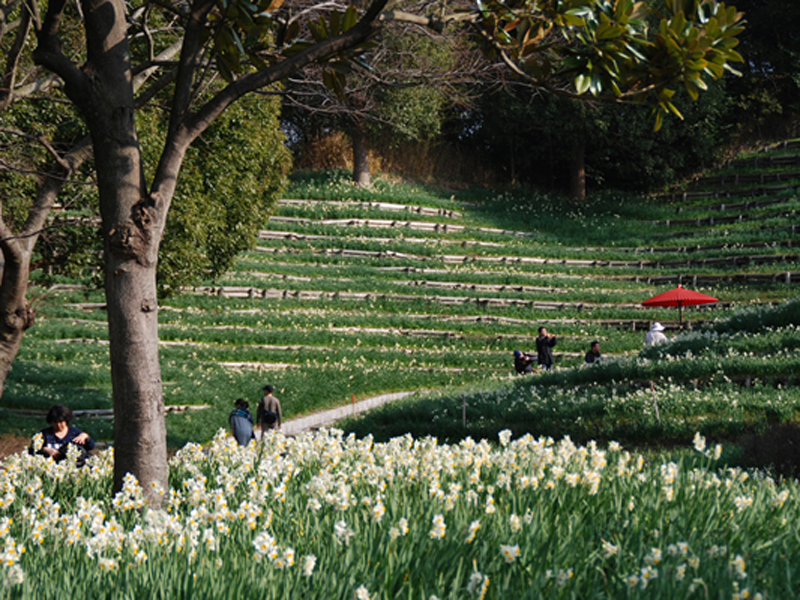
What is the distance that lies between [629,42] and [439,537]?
3769mm

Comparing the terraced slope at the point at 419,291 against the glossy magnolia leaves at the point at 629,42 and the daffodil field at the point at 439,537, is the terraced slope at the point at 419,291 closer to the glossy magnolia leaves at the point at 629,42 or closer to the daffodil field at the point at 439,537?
the daffodil field at the point at 439,537

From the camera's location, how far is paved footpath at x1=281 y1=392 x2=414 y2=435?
580 inches

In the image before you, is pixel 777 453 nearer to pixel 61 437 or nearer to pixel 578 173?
pixel 61 437

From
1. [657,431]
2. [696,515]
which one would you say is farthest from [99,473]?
[657,431]

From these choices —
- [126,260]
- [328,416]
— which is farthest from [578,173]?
[126,260]

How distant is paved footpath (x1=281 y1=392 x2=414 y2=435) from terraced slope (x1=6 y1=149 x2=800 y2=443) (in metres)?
0.38

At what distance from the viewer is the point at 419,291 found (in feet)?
84.0

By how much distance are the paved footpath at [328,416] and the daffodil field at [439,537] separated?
959 centimetres

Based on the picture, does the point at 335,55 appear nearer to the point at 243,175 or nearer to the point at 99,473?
the point at 99,473

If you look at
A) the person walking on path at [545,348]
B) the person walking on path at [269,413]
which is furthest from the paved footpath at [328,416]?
the person walking on path at [545,348]

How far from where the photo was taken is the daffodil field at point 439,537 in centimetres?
302

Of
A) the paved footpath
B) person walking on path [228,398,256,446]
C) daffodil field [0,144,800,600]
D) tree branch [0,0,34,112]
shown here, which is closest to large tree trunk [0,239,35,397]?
tree branch [0,0,34,112]

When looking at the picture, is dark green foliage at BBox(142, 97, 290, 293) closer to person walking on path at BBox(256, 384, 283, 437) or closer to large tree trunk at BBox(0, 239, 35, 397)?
person walking on path at BBox(256, 384, 283, 437)

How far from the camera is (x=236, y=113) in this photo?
48.2ft
